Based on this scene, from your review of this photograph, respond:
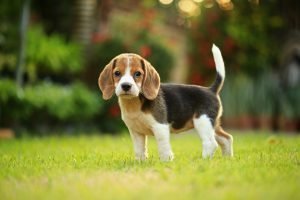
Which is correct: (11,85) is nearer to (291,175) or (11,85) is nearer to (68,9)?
(68,9)

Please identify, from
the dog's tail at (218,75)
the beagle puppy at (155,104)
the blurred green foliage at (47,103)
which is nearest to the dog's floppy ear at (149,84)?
the beagle puppy at (155,104)

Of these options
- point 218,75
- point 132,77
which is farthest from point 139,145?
point 218,75

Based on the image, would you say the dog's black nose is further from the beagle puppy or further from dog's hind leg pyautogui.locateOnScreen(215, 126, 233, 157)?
dog's hind leg pyautogui.locateOnScreen(215, 126, 233, 157)

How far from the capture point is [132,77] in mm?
7133

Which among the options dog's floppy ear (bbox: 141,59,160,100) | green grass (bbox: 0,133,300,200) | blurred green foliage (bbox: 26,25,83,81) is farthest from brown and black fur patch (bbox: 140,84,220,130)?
blurred green foliage (bbox: 26,25,83,81)

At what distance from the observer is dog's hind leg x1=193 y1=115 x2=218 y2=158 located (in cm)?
755

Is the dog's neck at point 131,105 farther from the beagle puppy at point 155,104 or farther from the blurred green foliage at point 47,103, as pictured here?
the blurred green foliage at point 47,103

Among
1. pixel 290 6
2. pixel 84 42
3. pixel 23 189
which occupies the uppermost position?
pixel 290 6

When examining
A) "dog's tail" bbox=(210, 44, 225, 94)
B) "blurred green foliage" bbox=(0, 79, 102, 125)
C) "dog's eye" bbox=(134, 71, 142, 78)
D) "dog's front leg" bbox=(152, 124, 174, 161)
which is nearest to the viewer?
"dog's eye" bbox=(134, 71, 142, 78)

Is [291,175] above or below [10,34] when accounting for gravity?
below

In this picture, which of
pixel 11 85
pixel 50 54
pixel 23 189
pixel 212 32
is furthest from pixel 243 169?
pixel 212 32

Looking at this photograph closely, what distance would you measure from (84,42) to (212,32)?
16.9 feet

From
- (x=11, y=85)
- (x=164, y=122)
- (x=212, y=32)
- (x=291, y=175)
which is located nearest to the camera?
(x=291, y=175)

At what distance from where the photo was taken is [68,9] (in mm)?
18125
